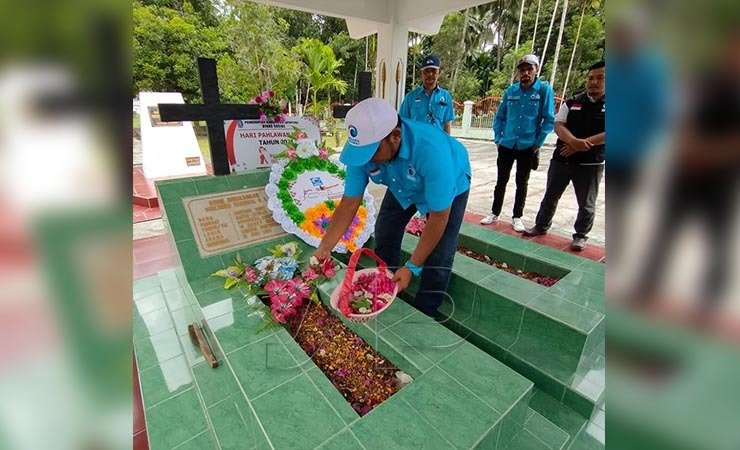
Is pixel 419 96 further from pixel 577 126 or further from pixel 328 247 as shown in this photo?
pixel 328 247

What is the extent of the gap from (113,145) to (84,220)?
0.05m

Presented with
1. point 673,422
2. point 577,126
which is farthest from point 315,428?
point 577,126

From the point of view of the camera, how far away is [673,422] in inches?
10.6

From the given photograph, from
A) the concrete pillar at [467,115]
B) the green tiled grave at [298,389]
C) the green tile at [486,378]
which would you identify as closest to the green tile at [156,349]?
the green tiled grave at [298,389]

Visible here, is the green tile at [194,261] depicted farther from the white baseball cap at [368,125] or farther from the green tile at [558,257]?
the green tile at [558,257]

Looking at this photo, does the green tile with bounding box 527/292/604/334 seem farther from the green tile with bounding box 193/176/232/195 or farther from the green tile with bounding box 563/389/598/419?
the green tile with bounding box 193/176/232/195

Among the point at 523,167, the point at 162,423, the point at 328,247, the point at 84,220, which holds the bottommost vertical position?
the point at 162,423

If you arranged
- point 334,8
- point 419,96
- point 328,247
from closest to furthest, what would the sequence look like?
point 328,247, point 419,96, point 334,8

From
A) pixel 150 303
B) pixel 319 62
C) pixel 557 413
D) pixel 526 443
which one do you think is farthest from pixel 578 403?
pixel 319 62

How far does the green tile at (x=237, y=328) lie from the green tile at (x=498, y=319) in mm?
1209

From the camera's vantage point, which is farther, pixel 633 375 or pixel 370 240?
pixel 370 240

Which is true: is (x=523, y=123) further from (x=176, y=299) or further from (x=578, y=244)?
(x=176, y=299)

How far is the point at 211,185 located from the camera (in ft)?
8.11

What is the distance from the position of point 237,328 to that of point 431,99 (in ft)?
9.63
